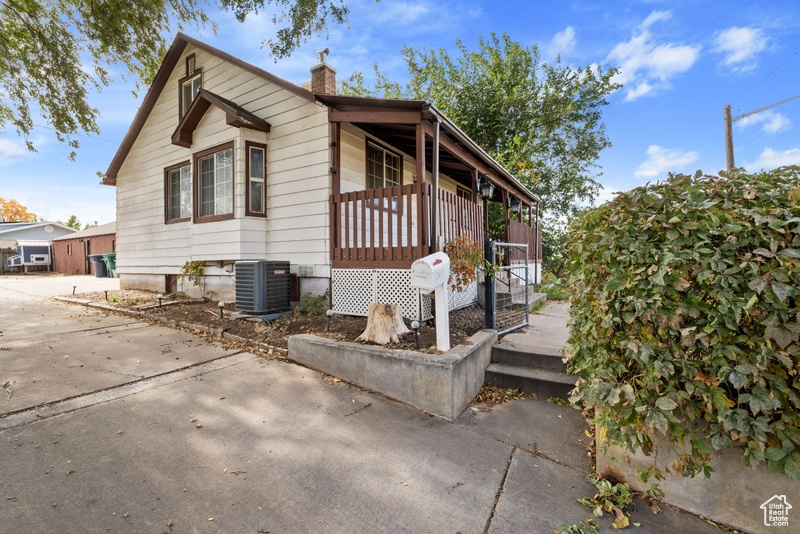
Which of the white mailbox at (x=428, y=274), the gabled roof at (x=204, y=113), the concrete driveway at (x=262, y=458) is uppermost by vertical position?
the gabled roof at (x=204, y=113)

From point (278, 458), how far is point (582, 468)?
2.12 meters

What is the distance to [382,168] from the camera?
24.8 feet

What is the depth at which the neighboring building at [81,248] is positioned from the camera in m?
19.4

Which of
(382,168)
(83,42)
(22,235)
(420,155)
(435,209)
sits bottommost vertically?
(435,209)

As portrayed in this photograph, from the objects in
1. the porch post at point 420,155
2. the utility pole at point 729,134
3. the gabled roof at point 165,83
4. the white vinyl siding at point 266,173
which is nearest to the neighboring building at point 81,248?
the gabled roof at point 165,83

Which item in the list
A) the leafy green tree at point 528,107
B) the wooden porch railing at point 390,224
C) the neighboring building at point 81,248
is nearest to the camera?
the wooden porch railing at point 390,224

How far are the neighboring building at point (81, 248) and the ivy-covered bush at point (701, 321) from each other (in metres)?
24.1

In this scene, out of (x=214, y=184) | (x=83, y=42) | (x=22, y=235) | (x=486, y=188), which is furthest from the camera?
(x=22, y=235)

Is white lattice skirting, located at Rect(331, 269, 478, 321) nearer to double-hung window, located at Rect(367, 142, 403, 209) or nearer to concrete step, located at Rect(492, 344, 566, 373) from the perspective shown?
concrete step, located at Rect(492, 344, 566, 373)

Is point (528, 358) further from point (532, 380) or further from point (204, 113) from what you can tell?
point (204, 113)

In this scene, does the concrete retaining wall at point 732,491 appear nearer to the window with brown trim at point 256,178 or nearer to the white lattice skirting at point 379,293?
the white lattice skirting at point 379,293

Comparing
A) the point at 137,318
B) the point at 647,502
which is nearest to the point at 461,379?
the point at 647,502

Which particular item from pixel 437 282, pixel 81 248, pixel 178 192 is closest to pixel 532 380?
pixel 437 282
